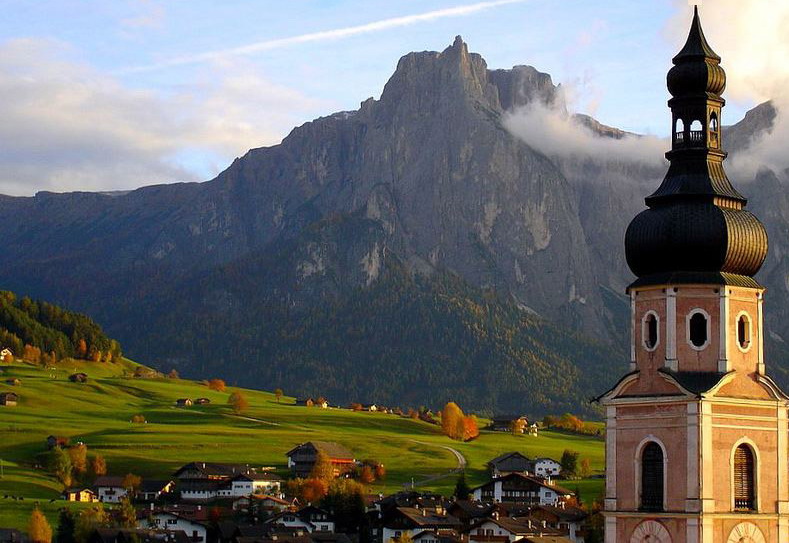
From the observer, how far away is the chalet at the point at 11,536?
176 m

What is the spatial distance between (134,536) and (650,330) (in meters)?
129

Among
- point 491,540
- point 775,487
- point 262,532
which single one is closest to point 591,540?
point 491,540

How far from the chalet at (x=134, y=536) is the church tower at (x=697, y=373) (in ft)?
414

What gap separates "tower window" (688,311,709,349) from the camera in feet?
173

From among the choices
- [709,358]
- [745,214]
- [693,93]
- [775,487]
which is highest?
[693,93]

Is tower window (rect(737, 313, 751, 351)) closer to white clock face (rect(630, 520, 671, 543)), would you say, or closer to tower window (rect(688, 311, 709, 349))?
tower window (rect(688, 311, 709, 349))

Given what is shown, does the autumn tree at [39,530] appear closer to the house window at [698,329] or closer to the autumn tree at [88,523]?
the autumn tree at [88,523]

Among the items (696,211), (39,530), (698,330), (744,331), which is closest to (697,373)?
(698,330)

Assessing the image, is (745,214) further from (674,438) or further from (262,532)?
(262,532)

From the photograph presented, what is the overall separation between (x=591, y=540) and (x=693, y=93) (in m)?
131

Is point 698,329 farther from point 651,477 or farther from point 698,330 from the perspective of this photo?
point 651,477

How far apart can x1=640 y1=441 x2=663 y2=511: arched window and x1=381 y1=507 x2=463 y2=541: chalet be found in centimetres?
13191

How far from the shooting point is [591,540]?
7087 inches

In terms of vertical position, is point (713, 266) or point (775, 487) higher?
point (713, 266)
